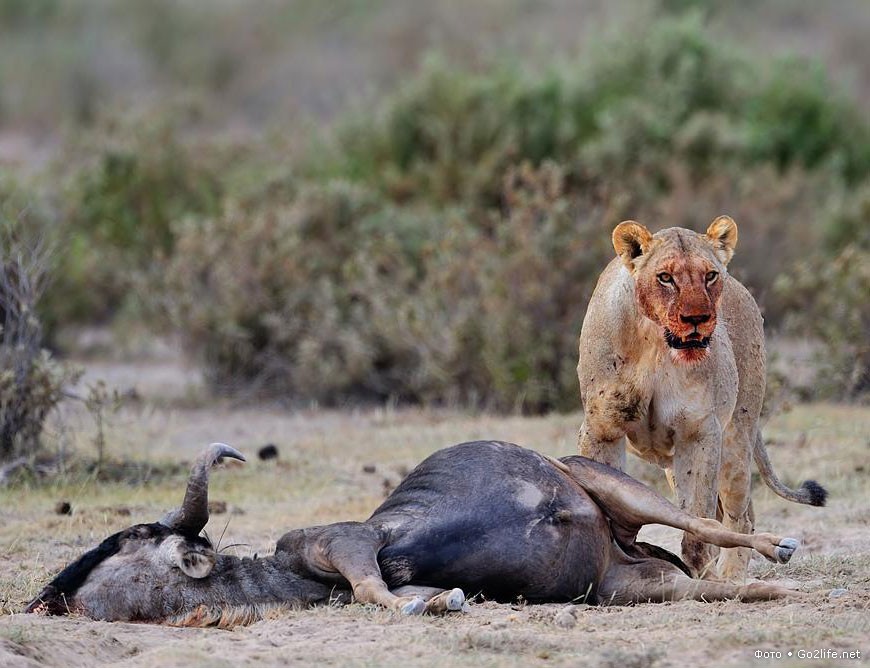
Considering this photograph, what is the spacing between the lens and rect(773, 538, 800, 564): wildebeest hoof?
5641 millimetres

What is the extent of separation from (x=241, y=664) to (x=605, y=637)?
125 cm

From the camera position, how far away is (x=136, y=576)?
559 centimetres

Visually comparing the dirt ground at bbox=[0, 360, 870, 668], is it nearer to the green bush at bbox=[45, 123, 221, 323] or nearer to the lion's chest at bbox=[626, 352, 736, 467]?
the lion's chest at bbox=[626, 352, 736, 467]

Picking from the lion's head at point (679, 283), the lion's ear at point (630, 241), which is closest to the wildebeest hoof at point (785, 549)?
the lion's head at point (679, 283)

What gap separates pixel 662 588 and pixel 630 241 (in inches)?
54.6

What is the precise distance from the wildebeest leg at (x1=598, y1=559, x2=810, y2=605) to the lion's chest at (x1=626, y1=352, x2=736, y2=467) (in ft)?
1.73

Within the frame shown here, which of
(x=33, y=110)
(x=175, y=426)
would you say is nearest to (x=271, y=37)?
(x=33, y=110)

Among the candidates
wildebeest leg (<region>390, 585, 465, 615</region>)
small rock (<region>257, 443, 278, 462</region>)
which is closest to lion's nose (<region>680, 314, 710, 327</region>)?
wildebeest leg (<region>390, 585, 465, 615</region>)

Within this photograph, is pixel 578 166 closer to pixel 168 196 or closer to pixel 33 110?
pixel 168 196

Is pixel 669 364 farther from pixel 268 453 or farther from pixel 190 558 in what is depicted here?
pixel 268 453

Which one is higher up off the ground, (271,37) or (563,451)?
(271,37)

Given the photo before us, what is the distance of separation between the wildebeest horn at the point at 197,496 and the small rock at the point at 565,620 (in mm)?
1269

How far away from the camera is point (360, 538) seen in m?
5.75

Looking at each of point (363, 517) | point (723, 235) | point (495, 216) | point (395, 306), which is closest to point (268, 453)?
point (363, 517)
